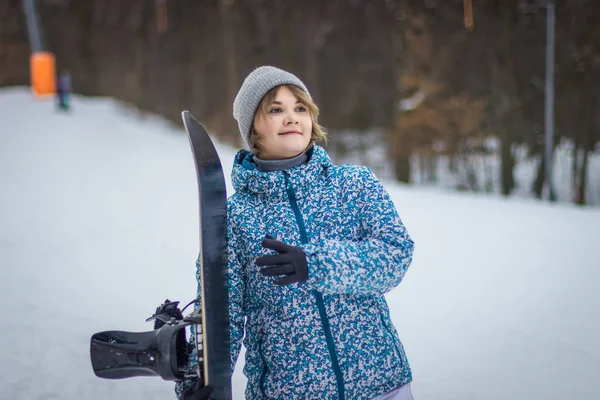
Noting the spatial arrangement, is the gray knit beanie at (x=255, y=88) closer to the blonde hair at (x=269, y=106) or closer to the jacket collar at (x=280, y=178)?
the blonde hair at (x=269, y=106)

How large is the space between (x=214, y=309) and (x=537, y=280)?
163 inches

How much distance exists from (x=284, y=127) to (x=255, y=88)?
151 millimetres

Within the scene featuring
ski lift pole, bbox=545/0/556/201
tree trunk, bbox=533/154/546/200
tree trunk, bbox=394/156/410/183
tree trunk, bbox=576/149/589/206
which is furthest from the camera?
tree trunk, bbox=394/156/410/183

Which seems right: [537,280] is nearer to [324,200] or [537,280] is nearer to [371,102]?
[324,200]

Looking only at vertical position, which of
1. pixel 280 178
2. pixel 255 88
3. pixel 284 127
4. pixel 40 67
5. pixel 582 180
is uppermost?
pixel 40 67

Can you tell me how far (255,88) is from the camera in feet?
5.00

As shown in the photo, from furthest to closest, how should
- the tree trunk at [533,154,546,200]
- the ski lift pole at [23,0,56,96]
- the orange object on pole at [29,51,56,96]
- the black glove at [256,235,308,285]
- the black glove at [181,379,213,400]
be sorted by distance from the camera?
the orange object on pole at [29,51,56,96] → the ski lift pole at [23,0,56,96] → the tree trunk at [533,154,546,200] → the black glove at [181,379,213,400] → the black glove at [256,235,308,285]

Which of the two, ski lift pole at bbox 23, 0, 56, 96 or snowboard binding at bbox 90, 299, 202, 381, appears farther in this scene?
ski lift pole at bbox 23, 0, 56, 96

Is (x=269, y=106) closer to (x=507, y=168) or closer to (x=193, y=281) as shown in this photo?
(x=193, y=281)

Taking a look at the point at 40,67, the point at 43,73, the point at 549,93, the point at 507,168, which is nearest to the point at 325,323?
the point at 549,93

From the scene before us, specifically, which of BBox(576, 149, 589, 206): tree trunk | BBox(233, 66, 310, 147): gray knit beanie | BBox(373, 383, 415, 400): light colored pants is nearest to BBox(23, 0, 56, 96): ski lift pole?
BBox(576, 149, 589, 206): tree trunk

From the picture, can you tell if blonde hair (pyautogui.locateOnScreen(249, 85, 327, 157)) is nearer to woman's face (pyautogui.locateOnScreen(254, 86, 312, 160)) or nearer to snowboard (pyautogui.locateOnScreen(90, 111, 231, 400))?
woman's face (pyautogui.locateOnScreen(254, 86, 312, 160))

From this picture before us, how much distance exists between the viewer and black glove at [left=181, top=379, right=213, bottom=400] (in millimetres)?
1337

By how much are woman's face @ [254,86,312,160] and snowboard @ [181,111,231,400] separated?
8.1 inches
